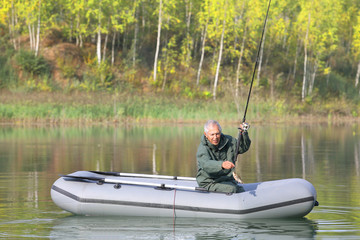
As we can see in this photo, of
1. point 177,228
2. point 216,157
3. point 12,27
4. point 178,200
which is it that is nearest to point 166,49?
point 12,27

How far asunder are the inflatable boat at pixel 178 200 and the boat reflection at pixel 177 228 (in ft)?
0.34

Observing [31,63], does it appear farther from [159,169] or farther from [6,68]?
[159,169]

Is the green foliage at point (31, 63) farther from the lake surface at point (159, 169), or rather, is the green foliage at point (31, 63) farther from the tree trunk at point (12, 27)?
the lake surface at point (159, 169)

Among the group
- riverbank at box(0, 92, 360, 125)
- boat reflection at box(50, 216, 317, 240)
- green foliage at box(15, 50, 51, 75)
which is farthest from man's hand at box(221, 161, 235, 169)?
green foliage at box(15, 50, 51, 75)

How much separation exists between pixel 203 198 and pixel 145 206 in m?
0.91

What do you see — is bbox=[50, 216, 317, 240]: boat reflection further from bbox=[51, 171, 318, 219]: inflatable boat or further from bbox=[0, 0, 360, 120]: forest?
bbox=[0, 0, 360, 120]: forest

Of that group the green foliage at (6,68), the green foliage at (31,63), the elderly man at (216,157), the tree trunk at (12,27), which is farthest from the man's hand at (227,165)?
the tree trunk at (12,27)

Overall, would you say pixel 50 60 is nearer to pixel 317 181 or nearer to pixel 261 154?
pixel 261 154

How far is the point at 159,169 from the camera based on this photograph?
17.0 meters

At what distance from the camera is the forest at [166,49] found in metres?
44.2

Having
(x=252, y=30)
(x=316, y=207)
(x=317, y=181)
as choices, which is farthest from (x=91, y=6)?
(x=316, y=207)

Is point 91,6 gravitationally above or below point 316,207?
above

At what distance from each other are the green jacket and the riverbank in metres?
25.1

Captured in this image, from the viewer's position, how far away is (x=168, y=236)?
9469mm
